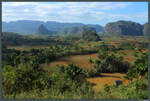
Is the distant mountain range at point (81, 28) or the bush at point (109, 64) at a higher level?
the distant mountain range at point (81, 28)

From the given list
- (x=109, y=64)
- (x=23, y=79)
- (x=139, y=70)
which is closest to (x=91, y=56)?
(x=109, y=64)

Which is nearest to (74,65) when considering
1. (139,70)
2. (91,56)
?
(91,56)

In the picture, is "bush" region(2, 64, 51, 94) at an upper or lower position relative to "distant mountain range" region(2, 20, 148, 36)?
lower

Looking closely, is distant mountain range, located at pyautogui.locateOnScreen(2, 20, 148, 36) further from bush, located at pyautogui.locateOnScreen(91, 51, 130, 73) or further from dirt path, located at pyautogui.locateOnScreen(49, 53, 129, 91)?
bush, located at pyautogui.locateOnScreen(91, 51, 130, 73)

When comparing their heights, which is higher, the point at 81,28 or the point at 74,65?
the point at 81,28

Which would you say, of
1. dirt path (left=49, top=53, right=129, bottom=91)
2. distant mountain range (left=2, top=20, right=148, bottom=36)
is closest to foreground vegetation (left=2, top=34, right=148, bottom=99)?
dirt path (left=49, top=53, right=129, bottom=91)

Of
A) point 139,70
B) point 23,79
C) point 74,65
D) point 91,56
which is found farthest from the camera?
point 91,56

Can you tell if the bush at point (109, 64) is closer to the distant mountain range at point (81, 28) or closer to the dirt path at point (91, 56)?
the dirt path at point (91, 56)

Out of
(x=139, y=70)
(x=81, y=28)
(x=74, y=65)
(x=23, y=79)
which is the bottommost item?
(x=74, y=65)

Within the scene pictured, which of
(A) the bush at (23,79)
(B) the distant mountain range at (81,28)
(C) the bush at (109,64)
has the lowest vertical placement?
(C) the bush at (109,64)

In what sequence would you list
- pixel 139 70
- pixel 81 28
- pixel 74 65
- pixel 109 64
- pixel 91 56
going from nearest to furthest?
pixel 139 70
pixel 74 65
pixel 81 28
pixel 91 56
pixel 109 64

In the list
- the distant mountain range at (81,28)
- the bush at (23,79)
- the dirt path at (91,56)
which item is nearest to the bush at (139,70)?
the dirt path at (91,56)

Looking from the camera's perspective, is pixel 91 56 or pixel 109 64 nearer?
pixel 91 56

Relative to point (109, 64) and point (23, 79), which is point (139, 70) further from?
point (23, 79)
